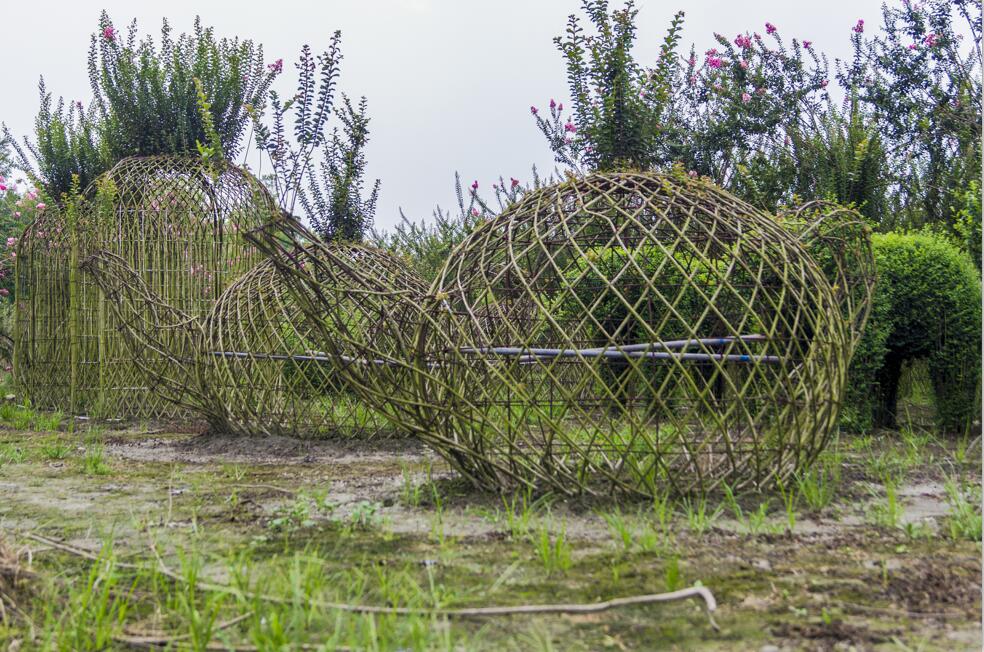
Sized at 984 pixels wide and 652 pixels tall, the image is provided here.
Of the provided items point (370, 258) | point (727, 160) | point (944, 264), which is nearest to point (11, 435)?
point (370, 258)

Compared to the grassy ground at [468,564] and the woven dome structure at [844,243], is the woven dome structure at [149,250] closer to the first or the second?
the grassy ground at [468,564]

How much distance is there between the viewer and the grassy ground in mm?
1851

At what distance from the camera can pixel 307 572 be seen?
82.3 inches

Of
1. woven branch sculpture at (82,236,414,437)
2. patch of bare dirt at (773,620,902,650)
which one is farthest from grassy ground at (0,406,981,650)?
woven branch sculpture at (82,236,414,437)

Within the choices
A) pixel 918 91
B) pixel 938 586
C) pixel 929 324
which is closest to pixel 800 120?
pixel 918 91

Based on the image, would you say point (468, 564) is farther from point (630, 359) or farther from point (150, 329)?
point (150, 329)

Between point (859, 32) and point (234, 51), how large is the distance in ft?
25.3

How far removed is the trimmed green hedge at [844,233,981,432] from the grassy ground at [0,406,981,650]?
50.7 inches

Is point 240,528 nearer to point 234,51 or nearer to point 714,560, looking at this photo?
point 714,560

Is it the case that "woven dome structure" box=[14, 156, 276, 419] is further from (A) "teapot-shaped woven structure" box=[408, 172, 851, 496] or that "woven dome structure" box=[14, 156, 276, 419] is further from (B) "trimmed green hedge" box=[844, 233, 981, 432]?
(B) "trimmed green hedge" box=[844, 233, 981, 432]

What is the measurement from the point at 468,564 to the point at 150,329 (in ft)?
16.7

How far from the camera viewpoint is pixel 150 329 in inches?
265

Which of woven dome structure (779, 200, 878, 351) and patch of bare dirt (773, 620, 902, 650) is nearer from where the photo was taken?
patch of bare dirt (773, 620, 902, 650)

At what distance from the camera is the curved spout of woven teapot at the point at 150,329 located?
199 inches
